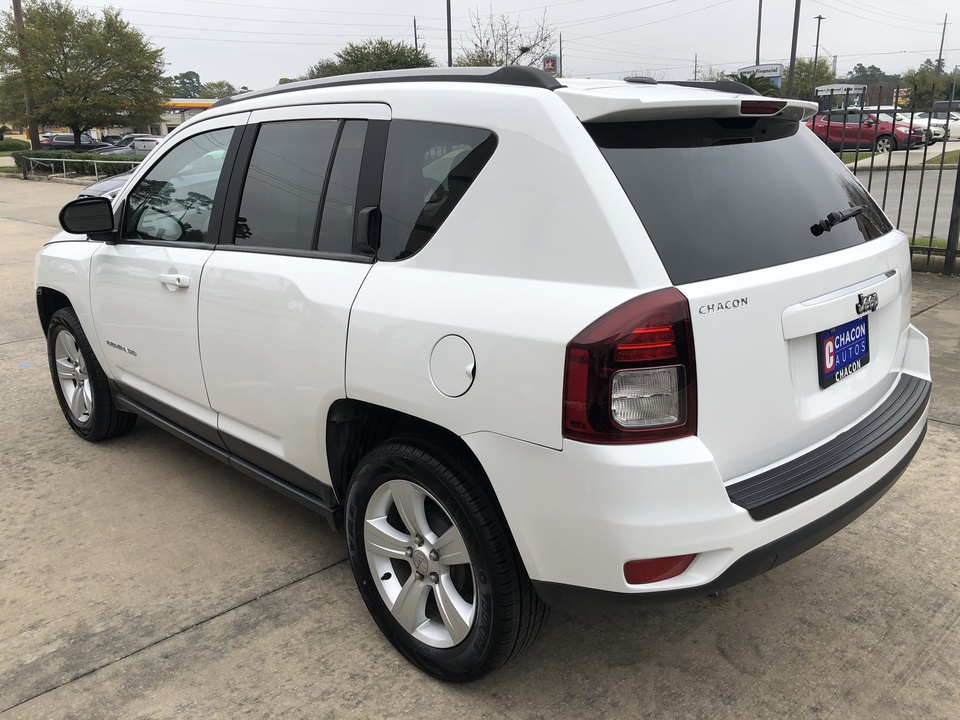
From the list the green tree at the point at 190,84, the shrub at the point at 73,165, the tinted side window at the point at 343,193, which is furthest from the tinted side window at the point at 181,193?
the green tree at the point at 190,84

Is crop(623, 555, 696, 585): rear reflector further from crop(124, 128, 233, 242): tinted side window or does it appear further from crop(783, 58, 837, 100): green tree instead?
crop(783, 58, 837, 100): green tree

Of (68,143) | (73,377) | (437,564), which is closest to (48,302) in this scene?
(73,377)

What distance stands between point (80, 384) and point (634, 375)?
3.68m

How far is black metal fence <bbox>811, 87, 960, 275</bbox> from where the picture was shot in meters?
7.39

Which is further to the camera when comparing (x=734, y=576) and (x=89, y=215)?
(x=89, y=215)

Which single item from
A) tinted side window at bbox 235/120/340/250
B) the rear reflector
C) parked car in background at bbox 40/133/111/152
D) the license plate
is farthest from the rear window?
parked car in background at bbox 40/133/111/152

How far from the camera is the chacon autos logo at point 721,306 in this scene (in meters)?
1.94

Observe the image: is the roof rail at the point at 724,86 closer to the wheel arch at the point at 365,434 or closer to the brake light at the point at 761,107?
the brake light at the point at 761,107

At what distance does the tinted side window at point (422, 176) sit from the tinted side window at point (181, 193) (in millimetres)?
1060

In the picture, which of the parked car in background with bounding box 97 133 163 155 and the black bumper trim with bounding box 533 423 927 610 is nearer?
the black bumper trim with bounding box 533 423 927 610

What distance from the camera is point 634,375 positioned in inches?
75.4

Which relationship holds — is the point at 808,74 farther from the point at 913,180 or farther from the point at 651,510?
the point at 651,510

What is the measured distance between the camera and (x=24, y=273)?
977cm

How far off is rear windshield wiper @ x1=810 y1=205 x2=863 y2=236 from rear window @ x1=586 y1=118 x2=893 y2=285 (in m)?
0.01
